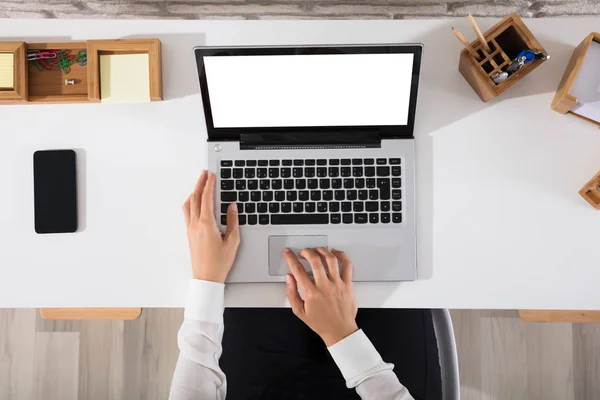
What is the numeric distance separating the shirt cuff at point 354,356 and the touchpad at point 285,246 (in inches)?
6.1

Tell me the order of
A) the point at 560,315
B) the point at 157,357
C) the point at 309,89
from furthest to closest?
1. the point at 157,357
2. the point at 560,315
3. the point at 309,89

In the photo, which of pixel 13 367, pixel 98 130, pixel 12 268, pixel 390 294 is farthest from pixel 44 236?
pixel 13 367

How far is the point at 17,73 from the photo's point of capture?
33.0 inches

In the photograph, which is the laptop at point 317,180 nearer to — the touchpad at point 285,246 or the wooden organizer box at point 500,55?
the touchpad at point 285,246

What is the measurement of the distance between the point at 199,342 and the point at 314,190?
0.35 meters

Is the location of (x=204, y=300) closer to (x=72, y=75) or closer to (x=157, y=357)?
(x=72, y=75)

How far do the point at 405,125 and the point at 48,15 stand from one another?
1009 mm

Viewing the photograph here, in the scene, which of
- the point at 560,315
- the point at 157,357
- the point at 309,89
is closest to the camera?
the point at 309,89

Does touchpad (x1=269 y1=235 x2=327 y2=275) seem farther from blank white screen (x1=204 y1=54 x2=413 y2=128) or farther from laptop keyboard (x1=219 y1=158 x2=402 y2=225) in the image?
blank white screen (x1=204 y1=54 x2=413 y2=128)

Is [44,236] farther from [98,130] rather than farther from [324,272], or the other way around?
[324,272]

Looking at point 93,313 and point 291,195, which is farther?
point 93,313

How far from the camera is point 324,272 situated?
84 cm

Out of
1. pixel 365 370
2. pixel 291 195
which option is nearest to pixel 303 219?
pixel 291 195

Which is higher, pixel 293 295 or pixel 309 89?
pixel 309 89
